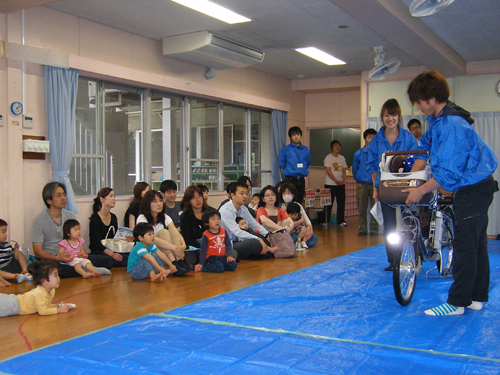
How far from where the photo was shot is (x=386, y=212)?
13.9 feet

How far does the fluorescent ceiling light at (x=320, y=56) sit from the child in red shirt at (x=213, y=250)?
3.72 m

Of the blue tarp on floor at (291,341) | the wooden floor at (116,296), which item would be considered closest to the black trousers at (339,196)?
the wooden floor at (116,296)

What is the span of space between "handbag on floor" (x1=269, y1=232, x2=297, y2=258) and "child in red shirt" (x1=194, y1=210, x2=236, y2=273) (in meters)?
0.99

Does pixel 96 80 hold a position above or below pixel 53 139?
above

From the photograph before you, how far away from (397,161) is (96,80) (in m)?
4.15

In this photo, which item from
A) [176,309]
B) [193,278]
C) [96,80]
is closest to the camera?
[176,309]

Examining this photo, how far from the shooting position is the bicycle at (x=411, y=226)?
3.19 meters

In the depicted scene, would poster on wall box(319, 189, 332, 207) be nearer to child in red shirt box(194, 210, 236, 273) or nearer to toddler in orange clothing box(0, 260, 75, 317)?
child in red shirt box(194, 210, 236, 273)

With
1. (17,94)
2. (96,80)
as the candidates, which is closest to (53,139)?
(17,94)

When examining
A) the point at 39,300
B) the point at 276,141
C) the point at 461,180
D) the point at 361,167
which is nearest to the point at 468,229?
the point at 461,180

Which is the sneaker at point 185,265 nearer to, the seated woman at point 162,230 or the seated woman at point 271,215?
the seated woman at point 162,230

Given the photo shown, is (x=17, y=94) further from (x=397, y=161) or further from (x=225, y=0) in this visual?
(x=397, y=161)

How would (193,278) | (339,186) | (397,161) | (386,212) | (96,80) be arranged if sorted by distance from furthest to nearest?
(339,186) < (96,80) < (193,278) < (386,212) < (397,161)

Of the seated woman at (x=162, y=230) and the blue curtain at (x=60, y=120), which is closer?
the seated woman at (x=162, y=230)
